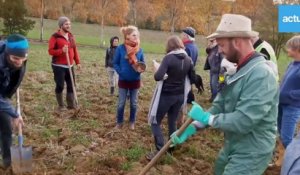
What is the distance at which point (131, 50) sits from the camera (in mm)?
6434

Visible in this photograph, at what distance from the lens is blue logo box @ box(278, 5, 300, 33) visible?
8.00 meters

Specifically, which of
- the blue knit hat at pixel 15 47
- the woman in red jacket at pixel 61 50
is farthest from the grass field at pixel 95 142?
the blue knit hat at pixel 15 47

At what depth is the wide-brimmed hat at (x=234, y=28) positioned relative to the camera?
10.2 ft

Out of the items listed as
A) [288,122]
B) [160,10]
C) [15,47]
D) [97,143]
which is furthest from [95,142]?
[160,10]

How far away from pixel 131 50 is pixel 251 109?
363cm

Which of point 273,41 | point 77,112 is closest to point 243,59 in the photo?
point 77,112

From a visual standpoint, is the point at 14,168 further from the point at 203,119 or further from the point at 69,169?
the point at 203,119

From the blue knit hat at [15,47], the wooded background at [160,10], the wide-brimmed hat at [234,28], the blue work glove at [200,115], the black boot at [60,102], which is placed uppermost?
the wooded background at [160,10]

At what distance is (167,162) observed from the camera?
5.52 meters

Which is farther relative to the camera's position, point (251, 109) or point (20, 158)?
point (20, 158)

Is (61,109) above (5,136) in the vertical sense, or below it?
below

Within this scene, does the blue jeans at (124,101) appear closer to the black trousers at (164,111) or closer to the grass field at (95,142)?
the grass field at (95,142)

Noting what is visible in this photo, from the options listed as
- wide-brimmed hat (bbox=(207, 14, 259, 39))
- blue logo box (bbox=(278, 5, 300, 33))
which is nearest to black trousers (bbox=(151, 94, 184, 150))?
wide-brimmed hat (bbox=(207, 14, 259, 39))

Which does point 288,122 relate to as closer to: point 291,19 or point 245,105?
point 245,105
